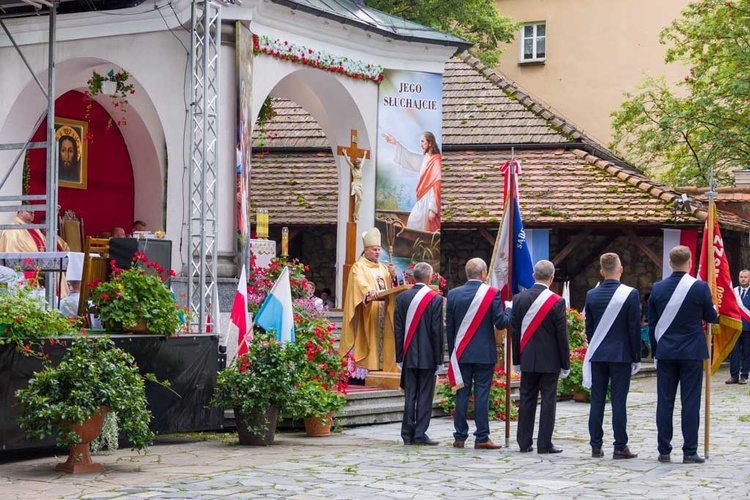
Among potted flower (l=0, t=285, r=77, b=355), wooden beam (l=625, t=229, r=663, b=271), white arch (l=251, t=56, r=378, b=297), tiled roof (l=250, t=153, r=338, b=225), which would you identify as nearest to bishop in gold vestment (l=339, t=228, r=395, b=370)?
white arch (l=251, t=56, r=378, b=297)

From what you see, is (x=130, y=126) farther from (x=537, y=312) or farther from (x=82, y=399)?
(x=82, y=399)

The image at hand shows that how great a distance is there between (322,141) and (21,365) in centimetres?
1641

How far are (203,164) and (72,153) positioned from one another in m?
6.79

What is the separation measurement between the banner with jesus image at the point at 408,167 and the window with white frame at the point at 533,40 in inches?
672

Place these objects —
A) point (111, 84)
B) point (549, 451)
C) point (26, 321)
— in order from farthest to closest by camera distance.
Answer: point (111, 84)
point (549, 451)
point (26, 321)

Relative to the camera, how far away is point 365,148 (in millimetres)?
19328

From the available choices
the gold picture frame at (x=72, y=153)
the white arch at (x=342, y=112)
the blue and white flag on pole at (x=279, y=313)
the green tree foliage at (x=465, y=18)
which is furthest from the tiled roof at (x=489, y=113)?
the blue and white flag on pole at (x=279, y=313)

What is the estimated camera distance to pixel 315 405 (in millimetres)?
11961

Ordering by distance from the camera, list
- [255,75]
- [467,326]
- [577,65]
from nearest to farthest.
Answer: [467,326] < [255,75] < [577,65]

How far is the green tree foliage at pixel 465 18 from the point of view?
28641mm

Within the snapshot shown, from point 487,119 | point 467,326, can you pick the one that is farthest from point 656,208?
point 467,326

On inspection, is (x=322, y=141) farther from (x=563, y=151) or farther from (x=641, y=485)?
(x=641, y=485)

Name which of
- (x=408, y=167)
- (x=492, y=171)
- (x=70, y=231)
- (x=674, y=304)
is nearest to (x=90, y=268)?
(x=674, y=304)

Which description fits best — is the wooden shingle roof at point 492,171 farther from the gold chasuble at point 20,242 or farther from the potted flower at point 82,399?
the potted flower at point 82,399
